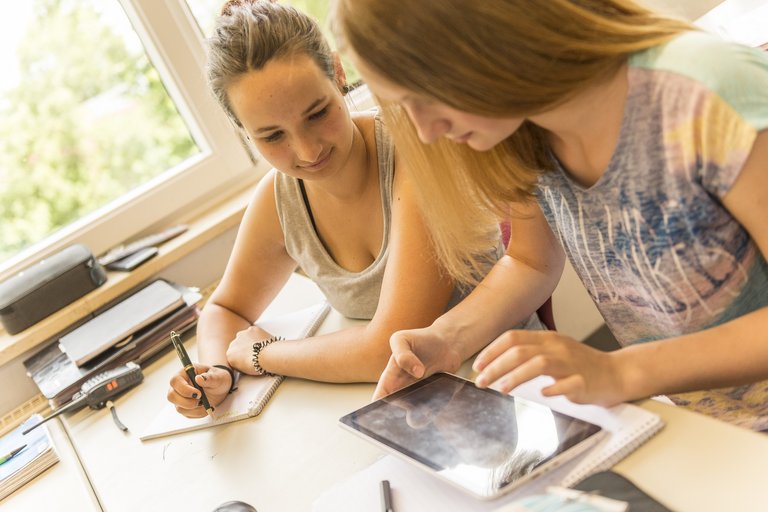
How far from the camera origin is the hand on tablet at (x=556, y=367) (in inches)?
30.4

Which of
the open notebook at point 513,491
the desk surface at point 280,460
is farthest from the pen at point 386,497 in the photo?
the desk surface at point 280,460

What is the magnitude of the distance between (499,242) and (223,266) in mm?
962

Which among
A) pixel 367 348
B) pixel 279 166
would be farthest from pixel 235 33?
pixel 367 348

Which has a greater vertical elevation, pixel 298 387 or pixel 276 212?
pixel 276 212

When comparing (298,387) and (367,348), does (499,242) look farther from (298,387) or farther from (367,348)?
(298,387)

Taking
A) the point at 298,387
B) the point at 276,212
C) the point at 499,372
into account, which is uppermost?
the point at 276,212

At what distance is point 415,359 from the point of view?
0.95 metres

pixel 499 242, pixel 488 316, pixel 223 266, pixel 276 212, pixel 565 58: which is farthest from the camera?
pixel 223 266

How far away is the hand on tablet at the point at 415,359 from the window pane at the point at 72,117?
139cm

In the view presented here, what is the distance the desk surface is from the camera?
694mm

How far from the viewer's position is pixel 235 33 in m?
1.22

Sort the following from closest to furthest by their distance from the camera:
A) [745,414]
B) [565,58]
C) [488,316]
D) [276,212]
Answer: [565,58]
[745,414]
[488,316]
[276,212]

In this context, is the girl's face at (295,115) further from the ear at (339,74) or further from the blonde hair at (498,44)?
the blonde hair at (498,44)

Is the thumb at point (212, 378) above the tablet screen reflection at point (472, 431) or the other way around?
above
